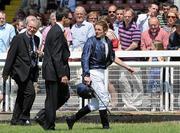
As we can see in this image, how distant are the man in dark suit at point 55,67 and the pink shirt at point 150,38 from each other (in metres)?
3.58

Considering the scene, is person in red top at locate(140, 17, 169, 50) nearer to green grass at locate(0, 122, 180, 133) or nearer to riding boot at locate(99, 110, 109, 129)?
green grass at locate(0, 122, 180, 133)

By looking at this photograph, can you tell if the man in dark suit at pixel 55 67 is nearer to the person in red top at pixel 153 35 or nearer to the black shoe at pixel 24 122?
the black shoe at pixel 24 122

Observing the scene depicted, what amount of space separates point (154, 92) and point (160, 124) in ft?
3.86

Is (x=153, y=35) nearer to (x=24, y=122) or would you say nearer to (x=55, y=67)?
(x=24, y=122)

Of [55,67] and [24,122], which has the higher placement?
[55,67]

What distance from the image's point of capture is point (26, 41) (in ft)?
52.7

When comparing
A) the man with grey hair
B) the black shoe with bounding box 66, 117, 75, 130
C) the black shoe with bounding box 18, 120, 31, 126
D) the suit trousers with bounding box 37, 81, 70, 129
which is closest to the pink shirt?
the man with grey hair

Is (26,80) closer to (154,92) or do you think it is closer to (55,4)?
(154,92)

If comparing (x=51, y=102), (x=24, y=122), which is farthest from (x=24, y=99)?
(x=51, y=102)

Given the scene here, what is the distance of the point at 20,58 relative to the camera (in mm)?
16094

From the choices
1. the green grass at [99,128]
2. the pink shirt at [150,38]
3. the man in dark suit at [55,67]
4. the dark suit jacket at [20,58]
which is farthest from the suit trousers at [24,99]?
the pink shirt at [150,38]

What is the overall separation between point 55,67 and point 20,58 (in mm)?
1870

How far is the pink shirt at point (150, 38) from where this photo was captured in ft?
58.2

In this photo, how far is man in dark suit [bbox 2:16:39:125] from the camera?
16.0m
